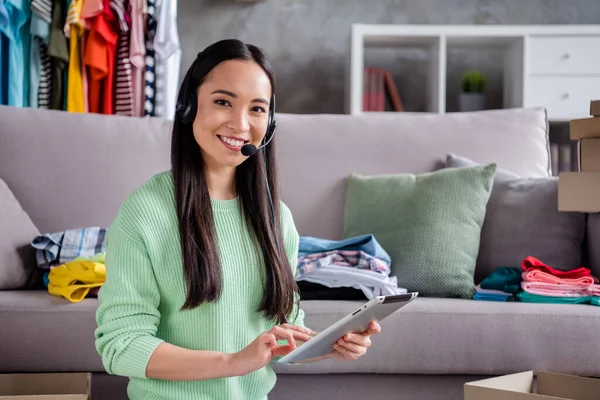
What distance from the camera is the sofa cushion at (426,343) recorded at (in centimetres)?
164

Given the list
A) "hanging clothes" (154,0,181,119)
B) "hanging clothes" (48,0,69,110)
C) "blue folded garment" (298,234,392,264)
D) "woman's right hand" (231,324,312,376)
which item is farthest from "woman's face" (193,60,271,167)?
"hanging clothes" (48,0,69,110)

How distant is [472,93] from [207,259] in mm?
2674

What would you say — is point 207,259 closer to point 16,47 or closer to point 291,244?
point 291,244

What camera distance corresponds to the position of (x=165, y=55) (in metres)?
3.07

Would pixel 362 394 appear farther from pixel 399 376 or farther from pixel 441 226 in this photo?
pixel 441 226

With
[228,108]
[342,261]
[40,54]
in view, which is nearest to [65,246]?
[342,261]

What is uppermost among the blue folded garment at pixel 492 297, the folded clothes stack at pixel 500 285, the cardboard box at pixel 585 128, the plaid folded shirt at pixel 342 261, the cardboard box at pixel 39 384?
the cardboard box at pixel 585 128

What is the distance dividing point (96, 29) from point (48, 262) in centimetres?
144

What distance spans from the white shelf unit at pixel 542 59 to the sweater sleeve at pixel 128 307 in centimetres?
237

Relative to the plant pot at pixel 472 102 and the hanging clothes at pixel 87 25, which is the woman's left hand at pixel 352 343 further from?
the plant pot at pixel 472 102

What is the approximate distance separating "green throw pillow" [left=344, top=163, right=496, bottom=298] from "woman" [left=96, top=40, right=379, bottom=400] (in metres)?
0.79

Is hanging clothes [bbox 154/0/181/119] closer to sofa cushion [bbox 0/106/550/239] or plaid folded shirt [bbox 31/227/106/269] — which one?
sofa cushion [bbox 0/106/550/239]

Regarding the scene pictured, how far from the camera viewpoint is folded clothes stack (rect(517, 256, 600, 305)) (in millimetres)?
1781

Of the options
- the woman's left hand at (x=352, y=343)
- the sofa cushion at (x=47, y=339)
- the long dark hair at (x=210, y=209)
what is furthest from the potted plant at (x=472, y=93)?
the woman's left hand at (x=352, y=343)
